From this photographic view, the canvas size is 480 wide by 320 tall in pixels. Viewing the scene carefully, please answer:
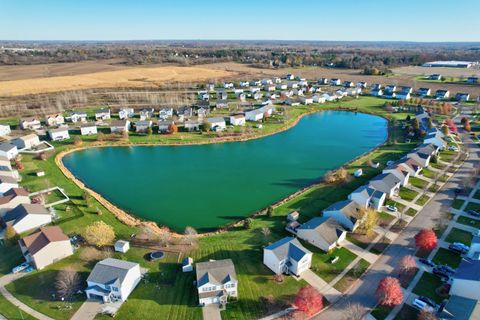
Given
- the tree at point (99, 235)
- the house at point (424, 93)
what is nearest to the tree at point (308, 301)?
the tree at point (99, 235)

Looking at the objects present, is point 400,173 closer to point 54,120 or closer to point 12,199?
point 12,199

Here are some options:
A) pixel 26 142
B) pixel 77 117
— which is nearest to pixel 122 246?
pixel 26 142

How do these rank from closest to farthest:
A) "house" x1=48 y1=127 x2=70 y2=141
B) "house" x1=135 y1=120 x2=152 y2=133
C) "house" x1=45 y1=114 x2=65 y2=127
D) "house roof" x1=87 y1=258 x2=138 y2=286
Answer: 1. "house roof" x1=87 y1=258 x2=138 y2=286
2. "house" x1=48 y1=127 x2=70 y2=141
3. "house" x1=135 y1=120 x2=152 y2=133
4. "house" x1=45 y1=114 x2=65 y2=127

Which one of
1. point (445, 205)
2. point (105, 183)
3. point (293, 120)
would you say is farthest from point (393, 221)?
point (293, 120)

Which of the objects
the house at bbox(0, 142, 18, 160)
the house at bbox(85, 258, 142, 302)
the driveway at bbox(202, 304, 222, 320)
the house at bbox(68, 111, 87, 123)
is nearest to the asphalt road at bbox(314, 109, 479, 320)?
the driveway at bbox(202, 304, 222, 320)

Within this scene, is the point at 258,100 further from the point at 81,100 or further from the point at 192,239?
the point at 192,239

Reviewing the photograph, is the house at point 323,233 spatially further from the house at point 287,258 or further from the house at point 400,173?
the house at point 400,173

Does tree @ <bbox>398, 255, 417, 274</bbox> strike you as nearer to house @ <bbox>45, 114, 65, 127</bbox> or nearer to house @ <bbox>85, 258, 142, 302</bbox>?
house @ <bbox>85, 258, 142, 302</bbox>
